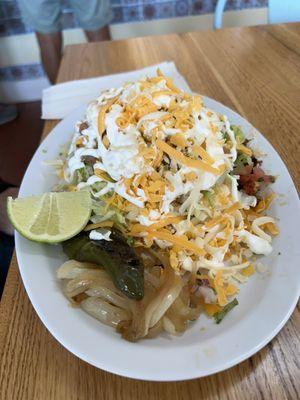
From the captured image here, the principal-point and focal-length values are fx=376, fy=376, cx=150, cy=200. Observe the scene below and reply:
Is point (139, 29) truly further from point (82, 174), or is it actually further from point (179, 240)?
point (179, 240)

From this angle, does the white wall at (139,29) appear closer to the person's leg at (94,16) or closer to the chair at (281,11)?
the person's leg at (94,16)

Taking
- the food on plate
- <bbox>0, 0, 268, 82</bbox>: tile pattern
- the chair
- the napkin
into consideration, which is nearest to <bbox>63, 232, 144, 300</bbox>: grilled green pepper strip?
the food on plate

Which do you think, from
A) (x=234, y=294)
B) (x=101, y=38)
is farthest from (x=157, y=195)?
(x=101, y=38)

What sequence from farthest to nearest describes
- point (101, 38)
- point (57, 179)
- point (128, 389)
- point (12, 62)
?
point (12, 62)
point (101, 38)
point (57, 179)
point (128, 389)

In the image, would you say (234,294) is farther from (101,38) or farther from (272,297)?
(101,38)

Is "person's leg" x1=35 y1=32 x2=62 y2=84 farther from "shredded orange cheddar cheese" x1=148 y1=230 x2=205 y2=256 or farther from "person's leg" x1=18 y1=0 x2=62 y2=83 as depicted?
"shredded orange cheddar cheese" x1=148 y1=230 x2=205 y2=256

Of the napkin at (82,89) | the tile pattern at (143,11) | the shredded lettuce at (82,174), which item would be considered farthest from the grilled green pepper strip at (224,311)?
the tile pattern at (143,11)
